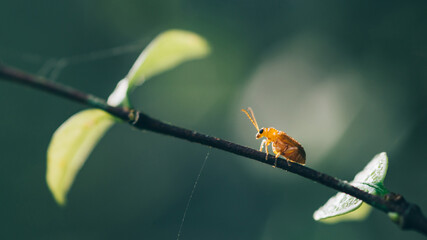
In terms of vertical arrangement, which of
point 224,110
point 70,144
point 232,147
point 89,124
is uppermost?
point 224,110

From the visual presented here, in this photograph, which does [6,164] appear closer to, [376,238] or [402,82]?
[376,238]

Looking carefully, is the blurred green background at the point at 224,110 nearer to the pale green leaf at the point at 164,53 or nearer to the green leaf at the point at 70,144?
the pale green leaf at the point at 164,53

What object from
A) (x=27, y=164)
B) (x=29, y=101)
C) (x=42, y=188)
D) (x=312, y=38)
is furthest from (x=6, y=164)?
A: (x=312, y=38)

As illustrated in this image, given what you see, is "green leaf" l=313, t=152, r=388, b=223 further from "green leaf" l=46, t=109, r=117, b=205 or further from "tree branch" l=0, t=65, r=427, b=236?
"green leaf" l=46, t=109, r=117, b=205

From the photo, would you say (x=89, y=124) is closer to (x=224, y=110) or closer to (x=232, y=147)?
(x=232, y=147)

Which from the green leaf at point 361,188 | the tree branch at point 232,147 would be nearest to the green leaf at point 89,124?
the tree branch at point 232,147

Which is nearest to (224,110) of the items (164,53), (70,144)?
(164,53)

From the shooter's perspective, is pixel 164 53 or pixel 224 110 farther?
pixel 224 110
